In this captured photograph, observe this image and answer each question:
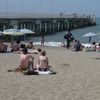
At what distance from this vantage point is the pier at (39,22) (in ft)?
179

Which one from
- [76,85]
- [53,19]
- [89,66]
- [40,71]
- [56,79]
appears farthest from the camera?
[53,19]

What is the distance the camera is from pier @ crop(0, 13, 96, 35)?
2148 inches

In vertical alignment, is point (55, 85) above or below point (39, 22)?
below

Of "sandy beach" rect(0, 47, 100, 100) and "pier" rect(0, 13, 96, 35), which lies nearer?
"sandy beach" rect(0, 47, 100, 100)

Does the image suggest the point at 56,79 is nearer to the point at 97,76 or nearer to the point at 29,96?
the point at 97,76

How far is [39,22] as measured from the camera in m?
64.8

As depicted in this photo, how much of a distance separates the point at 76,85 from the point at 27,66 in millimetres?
2726

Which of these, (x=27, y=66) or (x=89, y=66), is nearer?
(x=27, y=66)

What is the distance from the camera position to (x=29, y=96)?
8.71 meters

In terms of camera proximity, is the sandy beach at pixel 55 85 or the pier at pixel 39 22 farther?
the pier at pixel 39 22

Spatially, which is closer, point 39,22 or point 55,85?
point 55,85

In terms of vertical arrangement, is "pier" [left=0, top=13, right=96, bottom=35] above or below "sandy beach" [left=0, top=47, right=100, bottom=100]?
above

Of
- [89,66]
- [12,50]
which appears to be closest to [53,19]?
[12,50]

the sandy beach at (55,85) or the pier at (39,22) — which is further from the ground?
the pier at (39,22)
